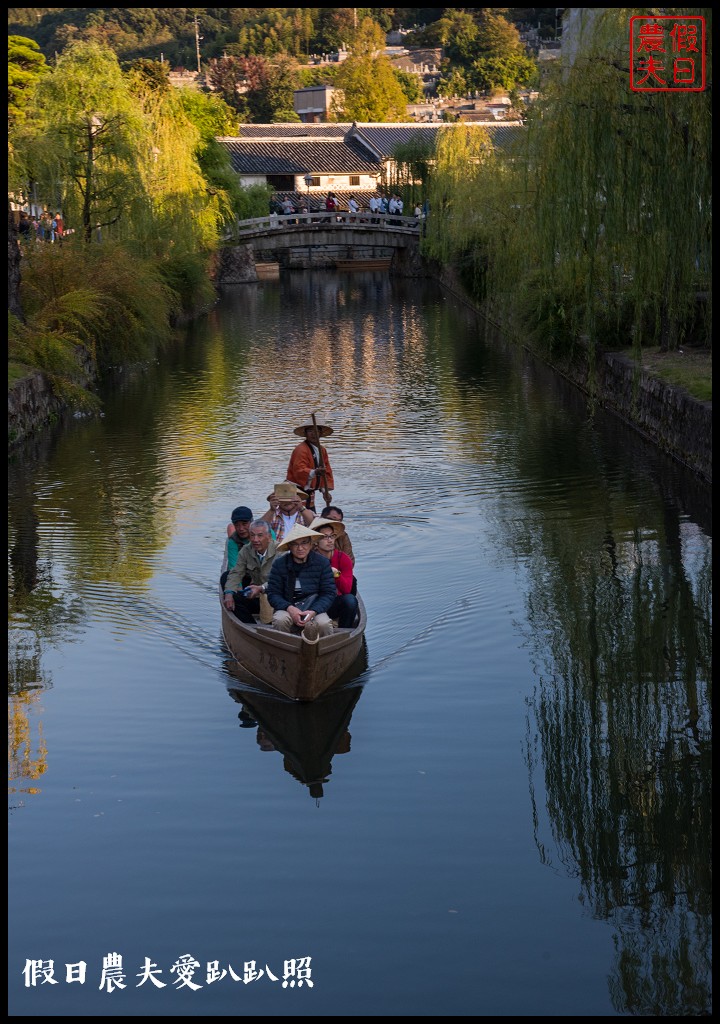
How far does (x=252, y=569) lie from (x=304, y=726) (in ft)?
5.67

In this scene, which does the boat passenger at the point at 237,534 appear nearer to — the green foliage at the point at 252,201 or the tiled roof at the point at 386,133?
the green foliage at the point at 252,201

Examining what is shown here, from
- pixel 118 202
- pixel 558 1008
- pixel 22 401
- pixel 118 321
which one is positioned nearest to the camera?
pixel 558 1008

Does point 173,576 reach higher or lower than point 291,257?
lower

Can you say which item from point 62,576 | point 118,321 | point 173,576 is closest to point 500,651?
point 173,576

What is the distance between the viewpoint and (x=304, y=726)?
11.1 metres

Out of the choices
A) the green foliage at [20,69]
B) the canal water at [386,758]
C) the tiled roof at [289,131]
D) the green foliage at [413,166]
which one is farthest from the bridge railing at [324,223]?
the canal water at [386,758]

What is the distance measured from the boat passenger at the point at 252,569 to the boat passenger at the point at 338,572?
43 centimetres

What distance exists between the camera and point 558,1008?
6.99 meters

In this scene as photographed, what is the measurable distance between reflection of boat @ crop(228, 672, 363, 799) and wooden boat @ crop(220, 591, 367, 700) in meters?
0.13

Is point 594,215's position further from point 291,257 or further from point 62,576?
point 291,257

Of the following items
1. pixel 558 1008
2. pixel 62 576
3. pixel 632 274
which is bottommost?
pixel 558 1008

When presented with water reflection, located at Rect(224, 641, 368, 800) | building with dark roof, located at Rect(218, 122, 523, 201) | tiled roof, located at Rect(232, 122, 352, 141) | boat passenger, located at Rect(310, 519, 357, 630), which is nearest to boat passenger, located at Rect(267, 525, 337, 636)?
boat passenger, located at Rect(310, 519, 357, 630)

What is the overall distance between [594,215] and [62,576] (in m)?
9.94

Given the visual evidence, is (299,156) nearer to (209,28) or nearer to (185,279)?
(185,279)
